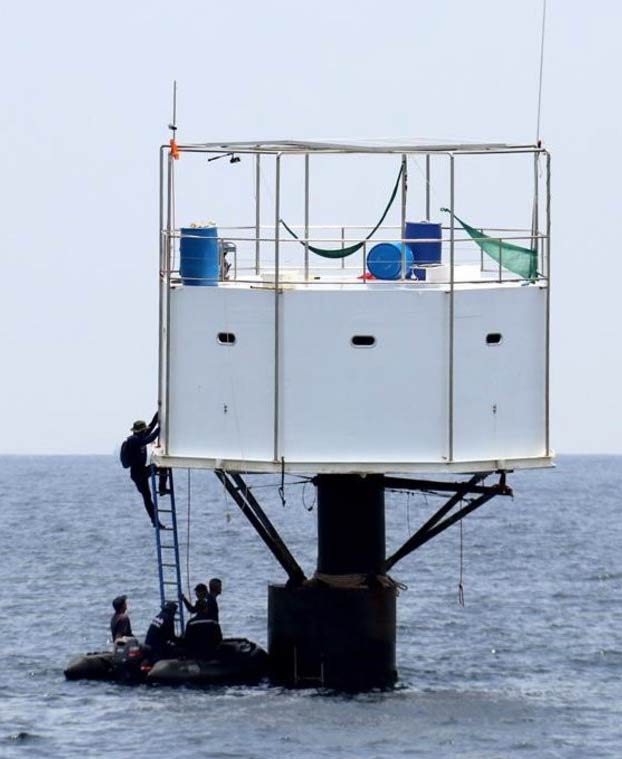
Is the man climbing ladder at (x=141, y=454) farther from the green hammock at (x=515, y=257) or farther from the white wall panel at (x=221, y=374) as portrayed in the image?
the green hammock at (x=515, y=257)

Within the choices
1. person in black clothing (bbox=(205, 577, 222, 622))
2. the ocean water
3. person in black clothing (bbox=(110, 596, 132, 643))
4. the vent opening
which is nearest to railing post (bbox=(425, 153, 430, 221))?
the vent opening

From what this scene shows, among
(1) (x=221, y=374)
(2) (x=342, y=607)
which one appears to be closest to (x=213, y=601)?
(2) (x=342, y=607)

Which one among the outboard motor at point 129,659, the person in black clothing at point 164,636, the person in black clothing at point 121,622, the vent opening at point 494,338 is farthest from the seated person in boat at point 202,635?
the vent opening at point 494,338

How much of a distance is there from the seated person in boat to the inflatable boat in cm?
13

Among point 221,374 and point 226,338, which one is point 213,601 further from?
point 226,338

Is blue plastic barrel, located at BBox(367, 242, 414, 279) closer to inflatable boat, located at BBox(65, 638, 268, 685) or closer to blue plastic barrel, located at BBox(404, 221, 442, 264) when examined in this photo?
blue plastic barrel, located at BBox(404, 221, 442, 264)

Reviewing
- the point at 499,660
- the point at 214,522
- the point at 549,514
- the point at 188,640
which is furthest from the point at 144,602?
the point at 549,514

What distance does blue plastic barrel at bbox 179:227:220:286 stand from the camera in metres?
37.0

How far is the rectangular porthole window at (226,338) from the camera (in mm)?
36625

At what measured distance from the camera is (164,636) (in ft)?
126

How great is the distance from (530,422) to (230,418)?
14.0 feet

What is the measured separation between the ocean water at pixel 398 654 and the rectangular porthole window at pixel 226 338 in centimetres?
277

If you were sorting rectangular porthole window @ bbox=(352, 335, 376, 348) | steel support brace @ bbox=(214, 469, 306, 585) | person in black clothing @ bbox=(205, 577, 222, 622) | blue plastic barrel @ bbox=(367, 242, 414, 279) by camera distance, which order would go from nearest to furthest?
rectangular porthole window @ bbox=(352, 335, 376, 348) < blue plastic barrel @ bbox=(367, 242, 414, 279) < steel support brace @ bbox=(214, 469, 306, 585) < person in black clothing @ bbox=(205, 577, 222, 622)

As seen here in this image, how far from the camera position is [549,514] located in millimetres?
102062
